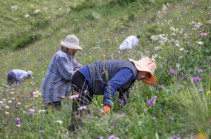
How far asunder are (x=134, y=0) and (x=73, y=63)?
9.05m

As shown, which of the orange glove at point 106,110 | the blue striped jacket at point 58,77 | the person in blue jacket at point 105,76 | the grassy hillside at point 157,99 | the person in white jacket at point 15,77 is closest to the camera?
the grassy hillside at point 157,99

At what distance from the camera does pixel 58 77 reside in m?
4.41

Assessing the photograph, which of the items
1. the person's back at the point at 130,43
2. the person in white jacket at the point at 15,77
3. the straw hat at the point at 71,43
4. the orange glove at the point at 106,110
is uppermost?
the straw hat at the point at 71,43

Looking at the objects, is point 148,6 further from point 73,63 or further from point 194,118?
point 194,118

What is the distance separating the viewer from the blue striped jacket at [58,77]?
4242 mm

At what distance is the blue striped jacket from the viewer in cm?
424

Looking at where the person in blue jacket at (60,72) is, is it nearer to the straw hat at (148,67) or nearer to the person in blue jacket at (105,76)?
the person in blue jacket at (105,76)

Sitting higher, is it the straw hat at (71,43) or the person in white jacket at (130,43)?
the straw hat at (71,43)

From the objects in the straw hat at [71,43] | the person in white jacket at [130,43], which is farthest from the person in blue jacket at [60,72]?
the person in white jacket at [130,43]

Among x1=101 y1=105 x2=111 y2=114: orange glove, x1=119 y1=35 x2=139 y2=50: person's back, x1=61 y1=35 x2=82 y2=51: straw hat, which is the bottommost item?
x1=119 y1=35 x2=139 y2=50: person's back

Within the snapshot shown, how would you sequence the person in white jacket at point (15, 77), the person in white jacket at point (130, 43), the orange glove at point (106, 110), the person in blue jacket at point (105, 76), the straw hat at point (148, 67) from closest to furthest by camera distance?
the orange glove at point (106, 110), the person in blue jacket at point (105, 76), the straw hat at point (148, 67), the person in white jacket at point (130, 43), the person in white jacket at point (15, 77)

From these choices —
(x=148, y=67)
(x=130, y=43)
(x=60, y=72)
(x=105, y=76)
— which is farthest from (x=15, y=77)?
(x=148, y=67)

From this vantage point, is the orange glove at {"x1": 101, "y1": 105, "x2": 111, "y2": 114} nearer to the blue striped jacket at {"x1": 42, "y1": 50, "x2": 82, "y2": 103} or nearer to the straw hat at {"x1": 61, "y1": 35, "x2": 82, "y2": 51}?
the blue striped jacket at {"x1": 42, "y1": 50, "x2": 82, "y2": 103}

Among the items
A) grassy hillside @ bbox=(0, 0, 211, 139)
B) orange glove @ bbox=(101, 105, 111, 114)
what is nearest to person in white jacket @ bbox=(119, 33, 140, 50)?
grassy hillside @ bbox=(0, 0, 211, 139)
